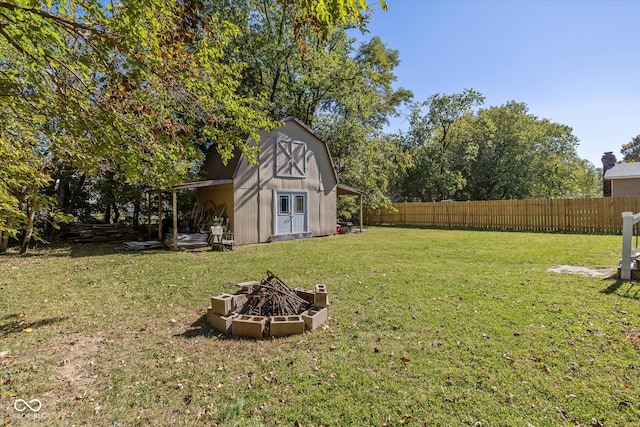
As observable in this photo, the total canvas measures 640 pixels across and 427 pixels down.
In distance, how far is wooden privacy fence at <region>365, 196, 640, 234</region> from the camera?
1328 cm

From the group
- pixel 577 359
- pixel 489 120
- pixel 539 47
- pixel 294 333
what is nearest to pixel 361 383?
pixel 294 333

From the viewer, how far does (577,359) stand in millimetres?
2945

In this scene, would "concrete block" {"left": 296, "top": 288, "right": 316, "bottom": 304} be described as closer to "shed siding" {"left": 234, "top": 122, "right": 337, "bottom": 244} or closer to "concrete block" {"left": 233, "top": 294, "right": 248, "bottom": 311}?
"concrete block" {"left": 233, "top": 294, "right": 248, "bottom": 311}

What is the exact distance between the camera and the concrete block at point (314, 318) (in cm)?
371

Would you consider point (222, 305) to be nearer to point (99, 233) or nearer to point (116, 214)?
point (99, 233)

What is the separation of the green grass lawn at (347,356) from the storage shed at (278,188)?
5791mm

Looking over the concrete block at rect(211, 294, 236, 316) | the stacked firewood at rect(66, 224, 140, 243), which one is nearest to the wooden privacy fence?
the stacked firewood at rect(66, 224, 140, 243)

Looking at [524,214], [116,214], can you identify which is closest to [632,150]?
[524,214]

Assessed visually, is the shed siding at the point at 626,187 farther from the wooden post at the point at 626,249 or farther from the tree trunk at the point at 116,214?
the tree trunk at the point at 116,214

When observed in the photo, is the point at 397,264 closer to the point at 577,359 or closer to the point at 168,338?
the point at 577,359

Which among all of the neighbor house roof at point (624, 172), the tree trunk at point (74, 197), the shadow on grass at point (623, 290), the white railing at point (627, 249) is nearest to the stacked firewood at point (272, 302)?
the shadow on grass at point (623, 290)

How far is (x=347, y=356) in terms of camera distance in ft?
10.1

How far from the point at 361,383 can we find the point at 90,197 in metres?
15.2

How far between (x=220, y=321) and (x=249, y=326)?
462mm
